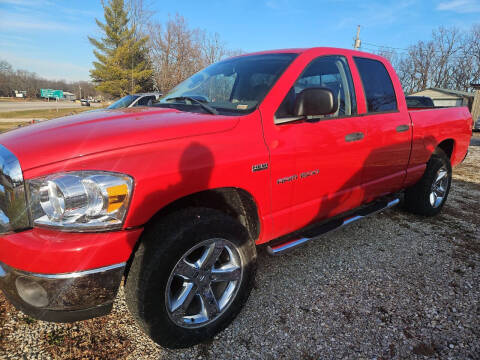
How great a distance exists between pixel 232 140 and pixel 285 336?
1.37 meters

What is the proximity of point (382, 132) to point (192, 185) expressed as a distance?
209 cm

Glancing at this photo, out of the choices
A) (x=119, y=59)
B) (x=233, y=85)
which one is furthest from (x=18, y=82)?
(x=233, y=85)

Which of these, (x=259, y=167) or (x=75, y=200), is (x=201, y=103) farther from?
(x=75, y=200)

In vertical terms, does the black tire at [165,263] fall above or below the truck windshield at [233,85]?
below

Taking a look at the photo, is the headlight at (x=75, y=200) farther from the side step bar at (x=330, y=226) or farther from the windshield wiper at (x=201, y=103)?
the side step bar at (x=330, y=226)

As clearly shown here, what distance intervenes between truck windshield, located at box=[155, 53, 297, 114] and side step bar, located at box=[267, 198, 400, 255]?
105 centimetres

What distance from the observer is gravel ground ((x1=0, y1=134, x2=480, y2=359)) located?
1941mm

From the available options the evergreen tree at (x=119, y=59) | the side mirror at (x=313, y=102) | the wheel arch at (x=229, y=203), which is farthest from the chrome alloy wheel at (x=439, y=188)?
the evergreen tree at (x=119, y=59)

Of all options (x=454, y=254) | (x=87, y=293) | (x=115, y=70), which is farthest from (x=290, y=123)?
(x=115, y=70)

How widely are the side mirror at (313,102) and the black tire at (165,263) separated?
92cm

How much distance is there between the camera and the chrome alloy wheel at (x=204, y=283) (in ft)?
6.06

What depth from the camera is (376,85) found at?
3086 millimetres

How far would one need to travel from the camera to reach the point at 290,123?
7.30 feet

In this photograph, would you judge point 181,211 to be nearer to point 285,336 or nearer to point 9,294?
point 9,294
